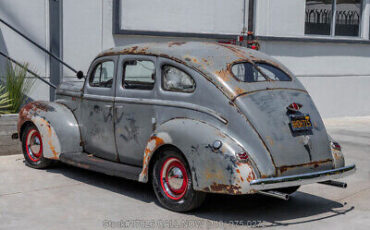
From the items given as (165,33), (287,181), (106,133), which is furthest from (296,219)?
(165,33)

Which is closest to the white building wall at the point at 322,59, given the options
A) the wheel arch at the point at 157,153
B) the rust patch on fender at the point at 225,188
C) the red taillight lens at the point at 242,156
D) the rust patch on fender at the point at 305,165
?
the rust patch on fender at the point at 305,165

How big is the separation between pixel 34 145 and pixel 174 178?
282 cm

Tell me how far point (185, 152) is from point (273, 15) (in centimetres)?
911

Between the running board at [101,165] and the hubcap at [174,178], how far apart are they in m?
0.37

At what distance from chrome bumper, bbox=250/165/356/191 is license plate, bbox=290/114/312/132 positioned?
A: 0.50 metres

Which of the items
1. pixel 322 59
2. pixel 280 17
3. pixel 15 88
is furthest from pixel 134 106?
pixel 322 59

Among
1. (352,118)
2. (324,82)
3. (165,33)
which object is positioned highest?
(165,33)

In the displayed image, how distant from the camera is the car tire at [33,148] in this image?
7.72 metres

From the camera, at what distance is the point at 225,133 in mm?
5570

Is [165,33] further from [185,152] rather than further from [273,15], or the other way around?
[185,152]

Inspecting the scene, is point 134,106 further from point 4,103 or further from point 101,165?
point 4,103

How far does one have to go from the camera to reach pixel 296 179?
215 inches

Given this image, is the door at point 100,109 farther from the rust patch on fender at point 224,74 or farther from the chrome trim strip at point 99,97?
the rust patch on fender at point 224,74

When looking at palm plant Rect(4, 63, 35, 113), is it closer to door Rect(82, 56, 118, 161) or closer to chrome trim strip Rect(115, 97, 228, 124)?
door Rect(82, 56, 118, 161)
